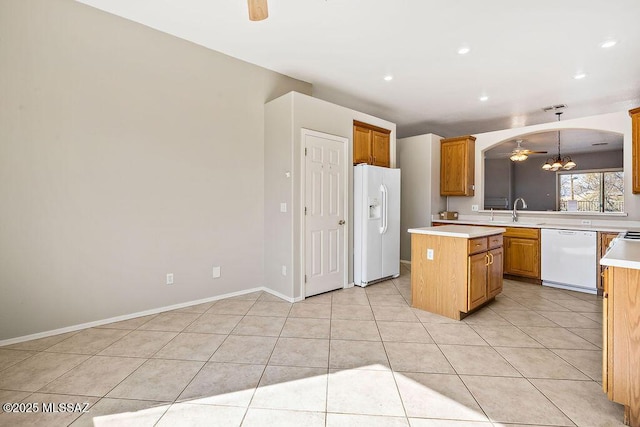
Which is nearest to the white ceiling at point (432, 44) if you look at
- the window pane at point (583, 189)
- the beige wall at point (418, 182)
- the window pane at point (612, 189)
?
the beige wall at point (418, 182)

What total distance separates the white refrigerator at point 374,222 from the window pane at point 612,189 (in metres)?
7.09

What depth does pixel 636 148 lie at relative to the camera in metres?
3.85

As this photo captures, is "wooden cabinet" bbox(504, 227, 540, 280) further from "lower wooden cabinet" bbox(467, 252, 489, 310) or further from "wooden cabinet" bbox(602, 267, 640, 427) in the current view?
"wooden cabinet" bbox(602, 267, 640, 427)

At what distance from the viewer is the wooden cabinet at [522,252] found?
4398 mm

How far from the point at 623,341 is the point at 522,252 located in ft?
10.8

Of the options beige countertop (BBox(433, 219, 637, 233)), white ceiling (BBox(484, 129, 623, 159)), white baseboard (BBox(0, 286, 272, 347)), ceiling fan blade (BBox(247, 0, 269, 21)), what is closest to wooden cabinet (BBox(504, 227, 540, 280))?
beige countertop (BBox(433, 219, 637, 233))

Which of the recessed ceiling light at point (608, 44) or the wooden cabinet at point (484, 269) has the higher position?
the recessed ceiling light at point (608, 44)

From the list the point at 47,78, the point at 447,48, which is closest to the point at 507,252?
the point at 447,48

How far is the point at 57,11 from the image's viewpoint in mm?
2604

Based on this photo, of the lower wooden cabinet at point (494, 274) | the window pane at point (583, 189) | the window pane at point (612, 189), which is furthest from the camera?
the window pane at point (583, 189)

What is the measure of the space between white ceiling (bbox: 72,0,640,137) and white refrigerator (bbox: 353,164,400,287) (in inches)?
53.9

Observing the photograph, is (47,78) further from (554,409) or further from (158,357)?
(554,409)

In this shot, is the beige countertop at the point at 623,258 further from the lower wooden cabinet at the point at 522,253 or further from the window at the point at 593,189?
the window at the point at 593,189

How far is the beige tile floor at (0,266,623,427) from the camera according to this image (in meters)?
1.65
